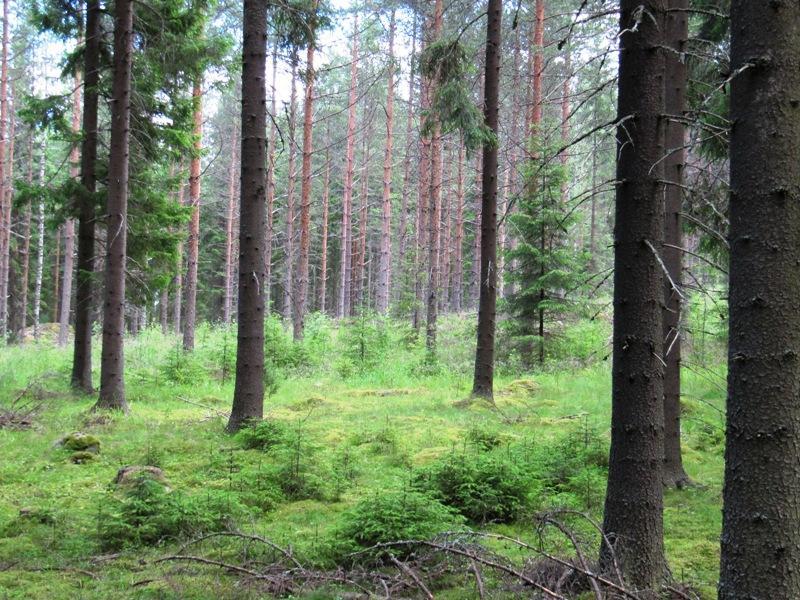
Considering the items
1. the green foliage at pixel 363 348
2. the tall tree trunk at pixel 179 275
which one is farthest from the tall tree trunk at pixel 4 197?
the green foliage at pixel 363 348

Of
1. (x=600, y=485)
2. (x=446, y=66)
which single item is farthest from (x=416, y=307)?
(x=600, y=485)

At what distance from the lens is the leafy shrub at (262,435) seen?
773 cm

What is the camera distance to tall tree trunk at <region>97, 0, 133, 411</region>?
10.7 meters

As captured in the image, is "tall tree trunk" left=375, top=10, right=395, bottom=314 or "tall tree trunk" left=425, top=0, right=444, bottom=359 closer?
"tall tree trunk" left=425, top=0, right=444, bottom=359

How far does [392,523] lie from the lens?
4441 millimetres

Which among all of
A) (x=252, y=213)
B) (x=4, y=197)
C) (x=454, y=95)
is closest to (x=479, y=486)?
(x=252, y=213)

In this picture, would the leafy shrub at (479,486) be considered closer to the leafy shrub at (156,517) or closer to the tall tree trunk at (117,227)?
the leafy shrub at (156,517)

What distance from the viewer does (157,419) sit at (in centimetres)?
1024

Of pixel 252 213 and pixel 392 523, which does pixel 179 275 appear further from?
pixel 392 523

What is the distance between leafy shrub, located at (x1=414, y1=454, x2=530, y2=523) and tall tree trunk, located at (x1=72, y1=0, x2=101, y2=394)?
9.43m

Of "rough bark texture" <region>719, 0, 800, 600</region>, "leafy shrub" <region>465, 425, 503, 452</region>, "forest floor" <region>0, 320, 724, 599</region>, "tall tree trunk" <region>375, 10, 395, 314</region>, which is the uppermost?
"tall tree trunk" <region>375, 10, 395, 314</region>

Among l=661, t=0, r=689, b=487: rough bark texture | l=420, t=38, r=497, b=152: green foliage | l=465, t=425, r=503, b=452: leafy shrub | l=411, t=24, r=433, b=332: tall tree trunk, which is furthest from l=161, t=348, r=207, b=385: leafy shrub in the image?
l=661, t=0, r=689, b=487: rough bark texture

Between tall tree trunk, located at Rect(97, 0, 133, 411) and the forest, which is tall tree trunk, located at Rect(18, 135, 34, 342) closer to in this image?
the forest

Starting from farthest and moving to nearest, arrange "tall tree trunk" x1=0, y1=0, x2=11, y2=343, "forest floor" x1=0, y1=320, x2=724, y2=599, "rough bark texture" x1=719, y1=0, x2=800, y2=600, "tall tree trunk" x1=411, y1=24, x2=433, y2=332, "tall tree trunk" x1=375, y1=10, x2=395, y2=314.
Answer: "tall tree trunk" x1=0, y1=0, x2=11, y2=343 < "tall tree trunk" x1=375, y1=10, x2=395, y2=314 < "tall tree trunk" x1=411, y1=24, x2=433, y2=332 < "forest floor" x1=0, y1=320, x2=724, y2=599 < "rough bark texture" x1=719, y1=0, x2=800, y2=600
